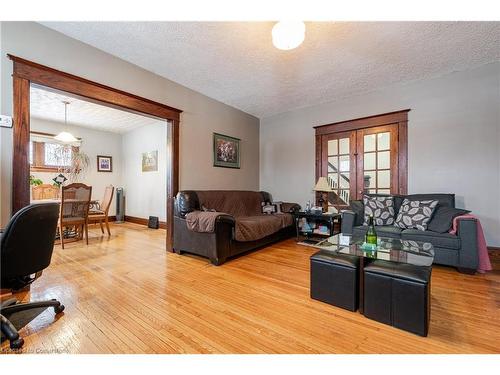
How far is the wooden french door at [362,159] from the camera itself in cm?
372

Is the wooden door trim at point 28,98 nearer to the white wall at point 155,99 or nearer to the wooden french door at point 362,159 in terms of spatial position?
the white wall at point 155,99

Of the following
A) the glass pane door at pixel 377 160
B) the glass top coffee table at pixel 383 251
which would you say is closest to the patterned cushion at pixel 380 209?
the glass pane door at pixel 377 160

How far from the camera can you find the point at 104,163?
246 inches

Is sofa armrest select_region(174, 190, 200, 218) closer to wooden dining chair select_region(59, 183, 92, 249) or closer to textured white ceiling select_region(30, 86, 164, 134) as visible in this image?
wooden dining chair select_region(59, 183, 92, 249)

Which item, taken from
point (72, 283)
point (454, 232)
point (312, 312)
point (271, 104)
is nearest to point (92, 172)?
point (72, 283)

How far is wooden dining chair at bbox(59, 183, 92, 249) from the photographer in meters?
3.58

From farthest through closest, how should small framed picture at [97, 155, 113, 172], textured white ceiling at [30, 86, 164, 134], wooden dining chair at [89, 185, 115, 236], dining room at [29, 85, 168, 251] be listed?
1. small framed picture at [97, 155, 113, 172]
2. dining room at [29, 85, 168, 251]
3. wooden dining chair at [89, 185, 115, 236]
4. textured white ceiling at [30, 86, 164, 134]

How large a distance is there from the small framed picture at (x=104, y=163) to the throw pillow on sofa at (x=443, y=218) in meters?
7.28

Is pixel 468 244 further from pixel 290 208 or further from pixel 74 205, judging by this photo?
pixel 74 205

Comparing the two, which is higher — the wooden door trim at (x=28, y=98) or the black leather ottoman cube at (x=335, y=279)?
the wooden door trim at (x=28, y=98)

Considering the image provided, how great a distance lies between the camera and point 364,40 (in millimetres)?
2510

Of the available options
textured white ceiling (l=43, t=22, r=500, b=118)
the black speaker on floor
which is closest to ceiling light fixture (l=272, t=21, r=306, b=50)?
textured white ceiling (l=43, t=22, r=500, b=118)

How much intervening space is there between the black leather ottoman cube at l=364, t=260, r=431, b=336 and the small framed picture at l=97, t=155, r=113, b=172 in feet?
22.4
